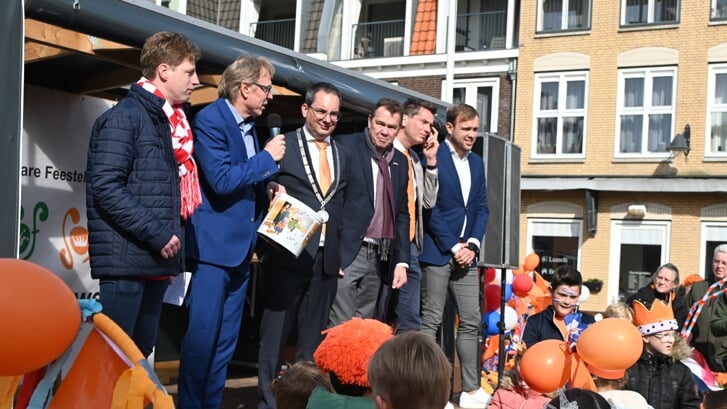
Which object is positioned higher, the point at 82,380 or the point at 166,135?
the point at 166,135

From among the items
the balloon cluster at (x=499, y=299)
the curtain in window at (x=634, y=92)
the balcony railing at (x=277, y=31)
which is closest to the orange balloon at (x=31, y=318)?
the balloon cluster at (x=499, y=299)

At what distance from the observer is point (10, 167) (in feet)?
12.8

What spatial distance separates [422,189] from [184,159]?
7.96ft

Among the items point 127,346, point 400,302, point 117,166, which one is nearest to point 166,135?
point 117,166

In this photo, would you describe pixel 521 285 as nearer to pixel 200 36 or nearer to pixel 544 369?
pixel 200 36

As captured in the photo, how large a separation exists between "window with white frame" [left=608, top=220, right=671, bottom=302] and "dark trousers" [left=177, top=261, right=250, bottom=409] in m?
20.4

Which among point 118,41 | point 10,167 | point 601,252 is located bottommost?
point 601,252

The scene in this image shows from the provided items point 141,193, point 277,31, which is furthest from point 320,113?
point 277,31

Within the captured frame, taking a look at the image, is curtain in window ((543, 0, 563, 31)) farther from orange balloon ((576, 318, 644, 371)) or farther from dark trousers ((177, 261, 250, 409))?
dark trousers ((177, 261, 250, 409))

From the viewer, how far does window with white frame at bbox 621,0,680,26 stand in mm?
24312

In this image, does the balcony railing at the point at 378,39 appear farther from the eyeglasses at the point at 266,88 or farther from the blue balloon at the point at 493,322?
the eyeglasses at the point at 266,88

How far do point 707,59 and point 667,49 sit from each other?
1059 millimetres

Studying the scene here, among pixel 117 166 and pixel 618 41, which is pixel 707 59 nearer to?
pixel 618 41

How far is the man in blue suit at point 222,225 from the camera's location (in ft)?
15.1
